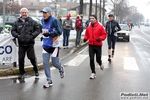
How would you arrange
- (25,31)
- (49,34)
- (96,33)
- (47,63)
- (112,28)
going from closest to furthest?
(49,34) < (47,63) < (25,31) < (96,33) < (112,28)

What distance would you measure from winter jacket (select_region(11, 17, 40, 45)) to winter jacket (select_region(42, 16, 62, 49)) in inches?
26.7

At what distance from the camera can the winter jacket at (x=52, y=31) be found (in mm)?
6554

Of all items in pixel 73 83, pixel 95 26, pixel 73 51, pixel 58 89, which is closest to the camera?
pixel 58 89

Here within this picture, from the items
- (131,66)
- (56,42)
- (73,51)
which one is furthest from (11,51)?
(73,51)

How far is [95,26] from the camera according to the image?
766cm

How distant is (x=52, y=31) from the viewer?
6.54 metres

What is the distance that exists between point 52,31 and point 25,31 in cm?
102

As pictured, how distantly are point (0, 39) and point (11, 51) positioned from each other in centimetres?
54

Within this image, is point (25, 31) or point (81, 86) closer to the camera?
point (81, 86)

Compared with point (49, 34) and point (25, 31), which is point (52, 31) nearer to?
point (49, 34)

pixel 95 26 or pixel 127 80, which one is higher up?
pixel 95 26

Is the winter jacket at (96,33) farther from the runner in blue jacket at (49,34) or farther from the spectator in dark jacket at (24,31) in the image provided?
the spectator in dark jacket at (24,31)

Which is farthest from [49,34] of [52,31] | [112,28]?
[112,28]

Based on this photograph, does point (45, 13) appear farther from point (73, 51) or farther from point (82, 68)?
point (73, 51)
